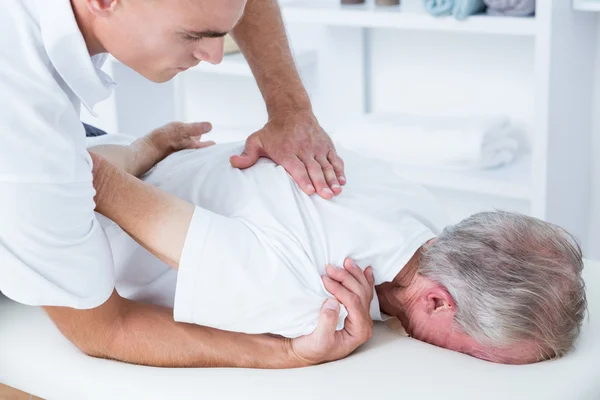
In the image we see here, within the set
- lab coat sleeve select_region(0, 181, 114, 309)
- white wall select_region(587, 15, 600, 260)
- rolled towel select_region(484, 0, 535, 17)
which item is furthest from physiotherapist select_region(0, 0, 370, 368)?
white wall select_region(587, 15, 600, 260)

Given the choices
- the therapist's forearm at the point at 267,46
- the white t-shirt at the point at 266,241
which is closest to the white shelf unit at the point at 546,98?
the therapist's forearm at the point at 267,46

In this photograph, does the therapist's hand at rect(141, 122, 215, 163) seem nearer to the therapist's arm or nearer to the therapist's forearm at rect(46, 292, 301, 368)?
the therapist's arm

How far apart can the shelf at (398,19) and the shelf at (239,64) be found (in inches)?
7.8

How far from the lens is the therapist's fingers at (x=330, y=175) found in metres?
1.67

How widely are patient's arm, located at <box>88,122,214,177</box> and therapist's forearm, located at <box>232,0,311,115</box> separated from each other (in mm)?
177

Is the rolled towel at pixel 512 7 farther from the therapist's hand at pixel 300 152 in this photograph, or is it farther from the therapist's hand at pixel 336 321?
the therapist's hand at pixel 336 321

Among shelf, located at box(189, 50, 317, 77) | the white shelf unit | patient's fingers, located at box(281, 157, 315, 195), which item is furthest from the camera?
shelf, located at box(189, 50, 317, 77)

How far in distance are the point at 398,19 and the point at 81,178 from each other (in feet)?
5.03

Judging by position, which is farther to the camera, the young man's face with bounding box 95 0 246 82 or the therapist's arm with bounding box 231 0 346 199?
the therapist's arm with bounding box 231 0 346 199

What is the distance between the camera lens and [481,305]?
5.08ft

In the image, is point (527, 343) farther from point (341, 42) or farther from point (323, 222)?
point (341, 42)

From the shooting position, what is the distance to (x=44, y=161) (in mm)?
1334

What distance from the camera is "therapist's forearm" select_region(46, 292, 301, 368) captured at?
157cm

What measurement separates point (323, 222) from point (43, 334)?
0.59 m
